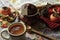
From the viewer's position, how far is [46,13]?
0.92 metres

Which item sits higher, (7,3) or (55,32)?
(7,3)

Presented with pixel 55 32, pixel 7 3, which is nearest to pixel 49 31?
pixel 55 32

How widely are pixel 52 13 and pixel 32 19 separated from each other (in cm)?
12

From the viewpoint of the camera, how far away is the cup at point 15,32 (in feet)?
2.50

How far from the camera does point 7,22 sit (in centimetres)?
93

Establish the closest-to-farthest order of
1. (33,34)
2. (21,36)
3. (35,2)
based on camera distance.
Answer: (21,36) < (33,34) < (35,2)

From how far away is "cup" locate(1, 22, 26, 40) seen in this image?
0.76m

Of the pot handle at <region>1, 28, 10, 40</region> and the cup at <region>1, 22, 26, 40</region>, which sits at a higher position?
the cup at <region>1, 22, 26, 40</region>

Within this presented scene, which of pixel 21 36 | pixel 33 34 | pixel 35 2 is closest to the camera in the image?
pixel 21 36

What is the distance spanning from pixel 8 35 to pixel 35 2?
12.1 inches

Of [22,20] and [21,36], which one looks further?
[22,20]

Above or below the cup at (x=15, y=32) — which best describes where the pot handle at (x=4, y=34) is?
below

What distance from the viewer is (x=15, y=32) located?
78 centimetres

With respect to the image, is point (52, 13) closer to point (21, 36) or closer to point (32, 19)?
point (32, 19)
